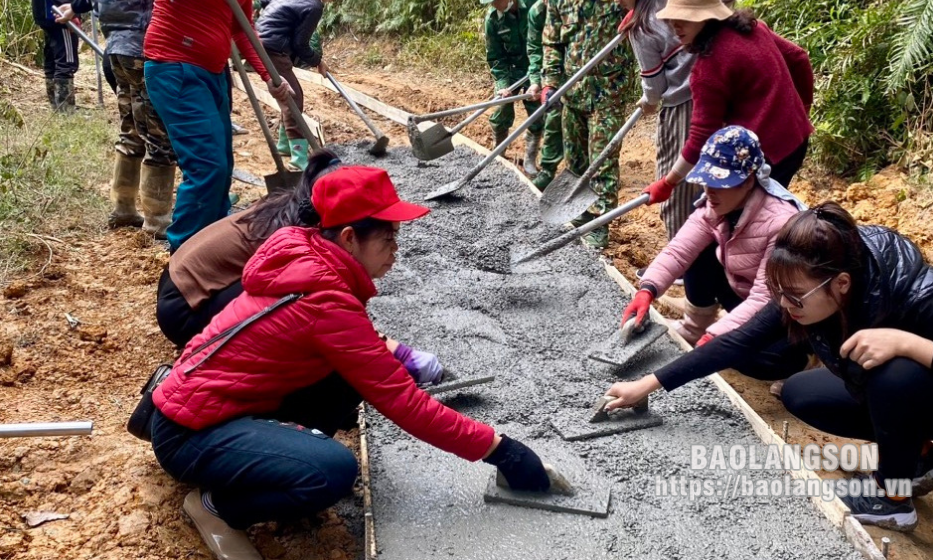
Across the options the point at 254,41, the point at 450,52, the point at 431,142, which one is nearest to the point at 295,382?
the point at 254,41

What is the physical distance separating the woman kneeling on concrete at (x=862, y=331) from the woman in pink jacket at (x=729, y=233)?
8.3 inches

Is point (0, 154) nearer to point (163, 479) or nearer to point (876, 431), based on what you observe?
point (163, 479)

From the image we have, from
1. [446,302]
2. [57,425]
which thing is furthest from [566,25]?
[57,425]

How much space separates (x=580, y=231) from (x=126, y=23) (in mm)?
2360

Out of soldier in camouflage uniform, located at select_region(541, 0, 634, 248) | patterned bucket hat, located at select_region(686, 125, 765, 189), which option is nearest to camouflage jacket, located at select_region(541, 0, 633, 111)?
soldier in camouflage uniform, located at select_region(541, 0, 634, 248)

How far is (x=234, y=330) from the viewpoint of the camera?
1958 millimetres

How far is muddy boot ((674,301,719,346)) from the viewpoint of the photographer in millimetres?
3193

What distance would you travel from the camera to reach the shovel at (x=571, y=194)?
3.87 metres

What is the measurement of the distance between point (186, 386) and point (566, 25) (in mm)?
3142

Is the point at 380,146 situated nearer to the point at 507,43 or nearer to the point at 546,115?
the point at 507,43

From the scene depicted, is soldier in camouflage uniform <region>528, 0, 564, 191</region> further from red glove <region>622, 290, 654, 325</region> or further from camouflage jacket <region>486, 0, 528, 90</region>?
red glove <region>622, 290, 654, 325</region>

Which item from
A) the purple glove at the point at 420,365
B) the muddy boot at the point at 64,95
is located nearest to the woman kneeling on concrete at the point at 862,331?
the purple glove at the point at 420,365

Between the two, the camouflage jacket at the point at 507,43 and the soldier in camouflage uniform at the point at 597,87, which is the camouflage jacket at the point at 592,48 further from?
the camouflage jacket at the point at 507,43

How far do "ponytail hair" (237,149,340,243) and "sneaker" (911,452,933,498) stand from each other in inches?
71.4
